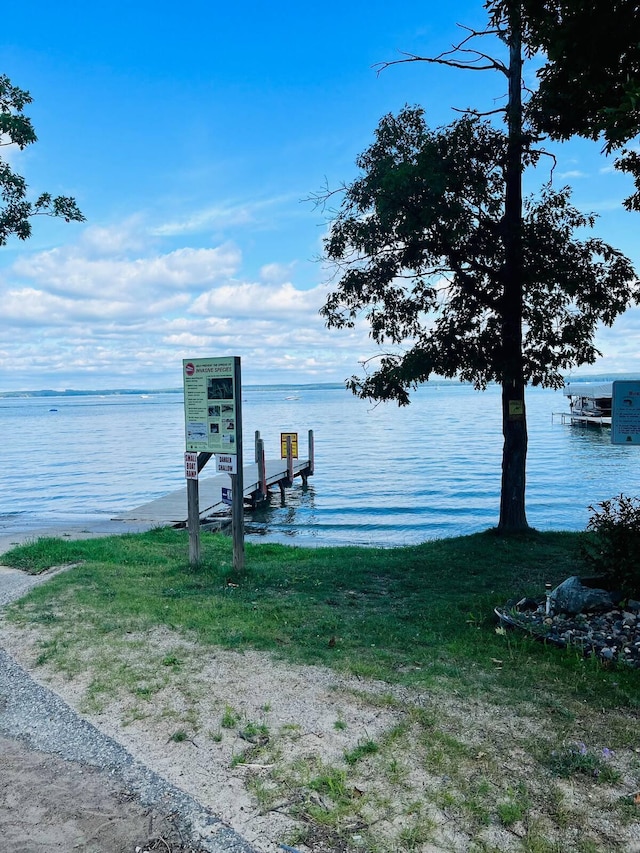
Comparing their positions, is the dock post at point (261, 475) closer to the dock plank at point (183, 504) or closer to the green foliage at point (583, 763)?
the dock plank at point (183, 504)

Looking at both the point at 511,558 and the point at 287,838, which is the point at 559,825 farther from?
the point at 511,558

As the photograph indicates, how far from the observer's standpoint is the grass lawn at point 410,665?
10.1 ft

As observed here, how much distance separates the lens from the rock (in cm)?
594

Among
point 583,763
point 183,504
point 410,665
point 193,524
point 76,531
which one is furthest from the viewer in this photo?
point 183,504

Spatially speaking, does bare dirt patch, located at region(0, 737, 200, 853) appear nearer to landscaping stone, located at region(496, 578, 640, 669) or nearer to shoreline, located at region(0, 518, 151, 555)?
landscaping stone, located at region(496, 578, 640, 669)

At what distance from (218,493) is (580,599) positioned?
15.1 m

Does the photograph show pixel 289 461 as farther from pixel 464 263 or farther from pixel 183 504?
pixel 464 263

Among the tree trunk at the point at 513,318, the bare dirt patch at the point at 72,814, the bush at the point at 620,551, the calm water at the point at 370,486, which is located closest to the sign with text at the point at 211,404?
the bush at the point at 620,551

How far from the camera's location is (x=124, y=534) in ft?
43.3

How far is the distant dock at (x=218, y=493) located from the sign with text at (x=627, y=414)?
16.4 ft

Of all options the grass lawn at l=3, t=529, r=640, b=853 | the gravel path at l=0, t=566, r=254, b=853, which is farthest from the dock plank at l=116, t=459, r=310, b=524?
the gravel path at l=0, t=566, r=254, b=853

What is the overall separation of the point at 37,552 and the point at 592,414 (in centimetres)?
5379

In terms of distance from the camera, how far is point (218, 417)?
8.21 meters

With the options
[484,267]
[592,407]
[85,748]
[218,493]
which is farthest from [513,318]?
[592,407]
